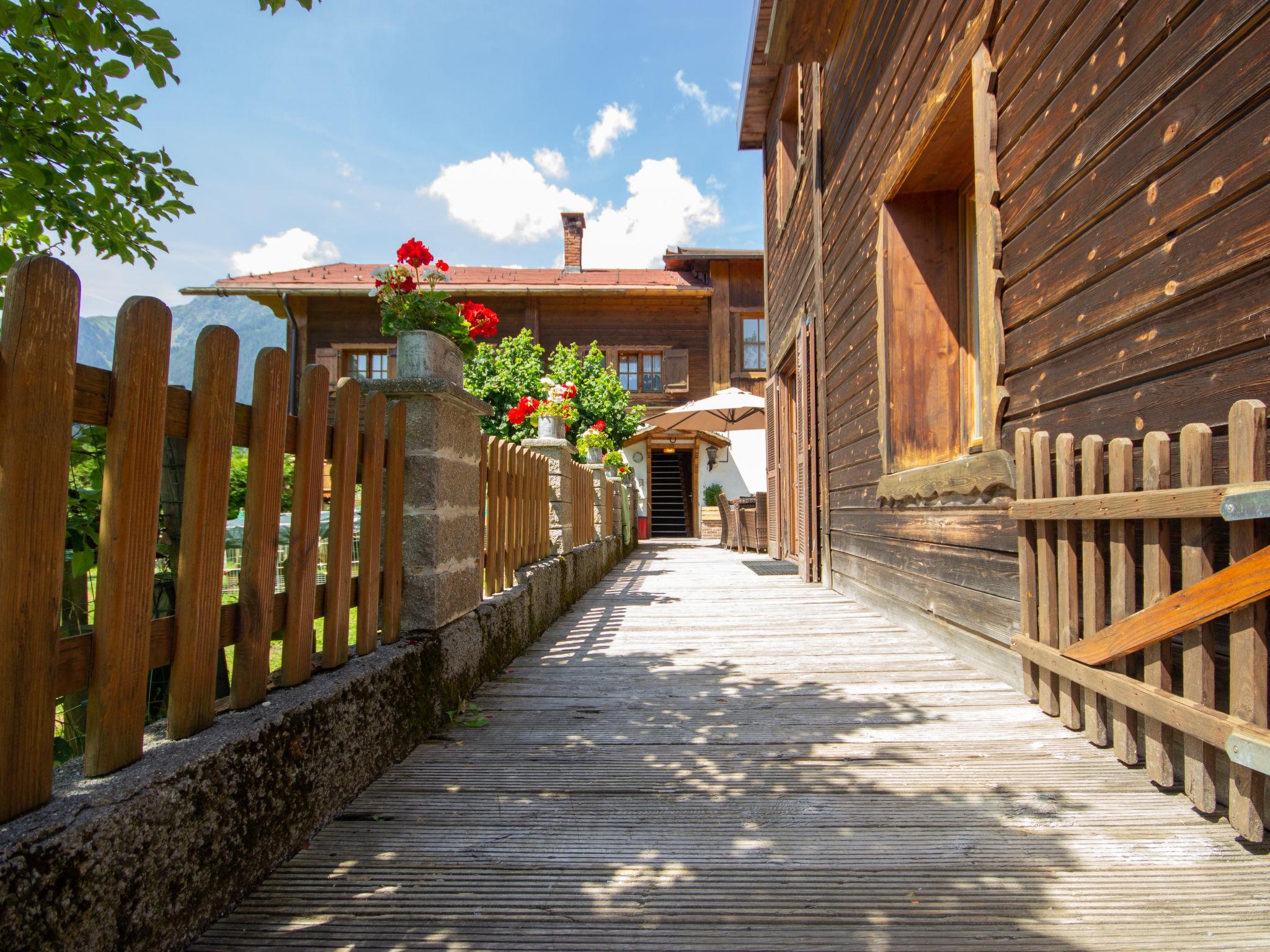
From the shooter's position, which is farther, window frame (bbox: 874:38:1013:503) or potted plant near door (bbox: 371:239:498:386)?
window frame (bbox: 874:38:1013:503)

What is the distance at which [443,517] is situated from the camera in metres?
2.64

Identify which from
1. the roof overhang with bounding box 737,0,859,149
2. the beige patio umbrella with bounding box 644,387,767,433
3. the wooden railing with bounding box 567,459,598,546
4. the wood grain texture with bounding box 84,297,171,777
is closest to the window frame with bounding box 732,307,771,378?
the beige patio umbrella with bounding box 644,387,767,433

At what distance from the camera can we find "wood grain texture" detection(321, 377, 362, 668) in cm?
203

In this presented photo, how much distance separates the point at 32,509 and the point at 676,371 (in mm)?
15619

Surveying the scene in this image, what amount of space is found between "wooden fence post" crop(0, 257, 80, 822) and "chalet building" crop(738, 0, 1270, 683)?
2450mm

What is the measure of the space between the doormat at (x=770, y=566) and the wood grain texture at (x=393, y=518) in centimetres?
581

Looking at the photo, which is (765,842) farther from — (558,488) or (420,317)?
(558,488)

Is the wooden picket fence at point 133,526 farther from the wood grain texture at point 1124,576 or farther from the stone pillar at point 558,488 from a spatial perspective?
the stone pillar at point 558,488

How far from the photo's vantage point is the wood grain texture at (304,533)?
71.8 inches

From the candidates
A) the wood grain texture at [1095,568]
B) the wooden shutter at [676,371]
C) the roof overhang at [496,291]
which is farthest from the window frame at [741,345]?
the wood grain texture at [1095,568]

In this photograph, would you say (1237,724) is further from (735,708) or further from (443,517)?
(443,517)

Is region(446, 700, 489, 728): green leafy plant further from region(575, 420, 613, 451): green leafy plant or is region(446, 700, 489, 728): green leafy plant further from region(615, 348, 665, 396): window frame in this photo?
region(615, 348, 665, 396): window frame

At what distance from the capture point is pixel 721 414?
12.4 metres

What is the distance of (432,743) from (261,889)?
0.93 m
